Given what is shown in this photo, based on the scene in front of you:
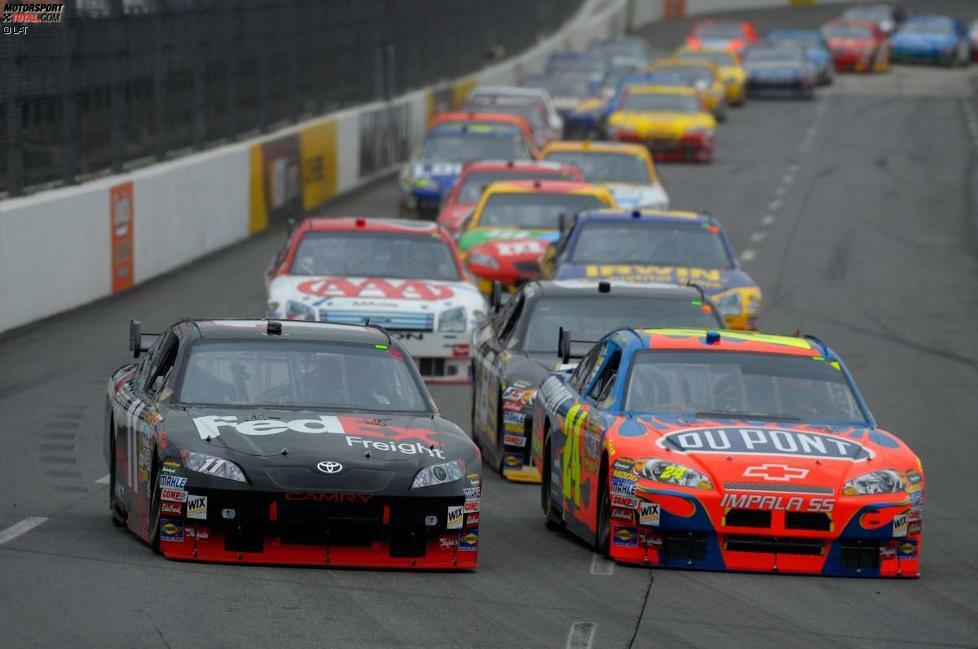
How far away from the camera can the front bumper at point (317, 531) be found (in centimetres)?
961

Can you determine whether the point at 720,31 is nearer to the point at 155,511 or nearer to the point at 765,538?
the point at 765,538

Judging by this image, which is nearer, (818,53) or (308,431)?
(308,431)

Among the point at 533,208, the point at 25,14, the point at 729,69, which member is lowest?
the point at 729,69

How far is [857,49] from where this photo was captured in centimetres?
6538

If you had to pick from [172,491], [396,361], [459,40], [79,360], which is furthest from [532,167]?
[459,40]

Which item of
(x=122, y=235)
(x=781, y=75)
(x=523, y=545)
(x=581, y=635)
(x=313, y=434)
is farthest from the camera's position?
(x=781, y=75)

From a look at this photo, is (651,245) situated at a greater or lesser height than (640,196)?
greater

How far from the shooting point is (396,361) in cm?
1113

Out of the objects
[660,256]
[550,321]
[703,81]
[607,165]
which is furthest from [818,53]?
[550,321]

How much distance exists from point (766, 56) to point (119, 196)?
3742 cm

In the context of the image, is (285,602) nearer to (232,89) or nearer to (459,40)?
(232,89)

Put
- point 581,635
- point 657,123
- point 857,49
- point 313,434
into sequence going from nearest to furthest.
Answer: point 581,635
point 313,434
point 657,123
point 857,49

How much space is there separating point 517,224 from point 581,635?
15.3 m

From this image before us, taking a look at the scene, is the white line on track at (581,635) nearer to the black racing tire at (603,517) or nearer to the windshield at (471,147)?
the black racing tire at (603,517)
